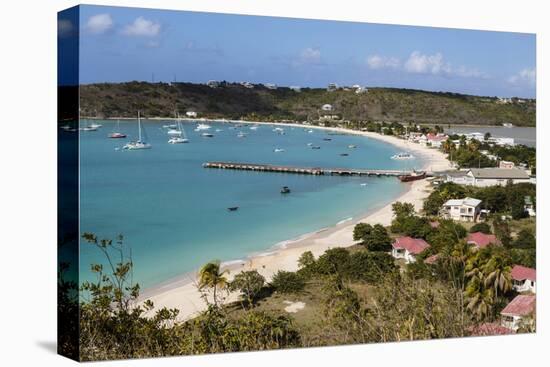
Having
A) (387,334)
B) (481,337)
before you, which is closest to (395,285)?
(387,334)

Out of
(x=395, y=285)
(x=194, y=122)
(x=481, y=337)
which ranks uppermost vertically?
(x=194, y=122)

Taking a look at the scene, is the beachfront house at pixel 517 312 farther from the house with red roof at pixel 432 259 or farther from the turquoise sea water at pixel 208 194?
the turquoise sea water at pixel 208 194

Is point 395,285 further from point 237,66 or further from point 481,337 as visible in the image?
point 237,66

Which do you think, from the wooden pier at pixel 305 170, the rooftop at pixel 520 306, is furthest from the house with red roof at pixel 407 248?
the rooftop at pixel 520 306

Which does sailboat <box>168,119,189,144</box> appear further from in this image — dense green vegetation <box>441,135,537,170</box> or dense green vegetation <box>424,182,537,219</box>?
dense green vegetation <box>441,135,537,170</box>

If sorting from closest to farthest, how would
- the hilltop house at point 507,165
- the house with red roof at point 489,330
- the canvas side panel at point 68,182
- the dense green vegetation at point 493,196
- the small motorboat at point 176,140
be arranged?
the canvas side panel at point 68,182
the small motorboat at point 176,140
the house with red roof at point 489,330
the dense green vegetation at point 493,196
the hilltop house at point 507,165

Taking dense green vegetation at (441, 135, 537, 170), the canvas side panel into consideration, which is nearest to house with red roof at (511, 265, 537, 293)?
dense green vegetation at (441, 135, 537, 170)
